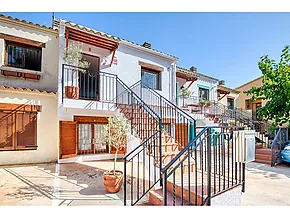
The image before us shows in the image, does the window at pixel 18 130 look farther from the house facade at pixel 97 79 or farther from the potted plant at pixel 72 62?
the potted plant at pixel 72 62

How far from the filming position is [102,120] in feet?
28.1

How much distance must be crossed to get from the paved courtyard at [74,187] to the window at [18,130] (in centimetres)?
96

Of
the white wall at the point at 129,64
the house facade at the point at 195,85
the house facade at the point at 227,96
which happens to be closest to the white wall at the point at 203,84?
the house facade at the point at 195,85

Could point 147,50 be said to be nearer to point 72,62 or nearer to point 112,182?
point 72,62

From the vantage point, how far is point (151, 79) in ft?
32.0

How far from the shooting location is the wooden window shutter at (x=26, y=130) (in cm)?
702

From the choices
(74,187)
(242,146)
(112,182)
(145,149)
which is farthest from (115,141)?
(242,146)

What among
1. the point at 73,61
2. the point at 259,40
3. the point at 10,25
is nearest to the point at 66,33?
the point at 73,61

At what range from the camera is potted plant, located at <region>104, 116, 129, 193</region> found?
4.05 meters

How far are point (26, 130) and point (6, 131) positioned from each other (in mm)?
650

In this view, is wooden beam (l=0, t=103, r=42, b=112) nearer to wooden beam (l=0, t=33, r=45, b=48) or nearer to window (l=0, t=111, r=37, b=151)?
window (l=0, t=111, r=37, b=151)

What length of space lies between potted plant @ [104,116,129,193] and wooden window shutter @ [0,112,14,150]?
195 inches

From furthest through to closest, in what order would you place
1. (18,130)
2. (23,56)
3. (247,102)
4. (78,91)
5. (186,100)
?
(247,102), (186,100), (23,56), (18,130), (78,91)
